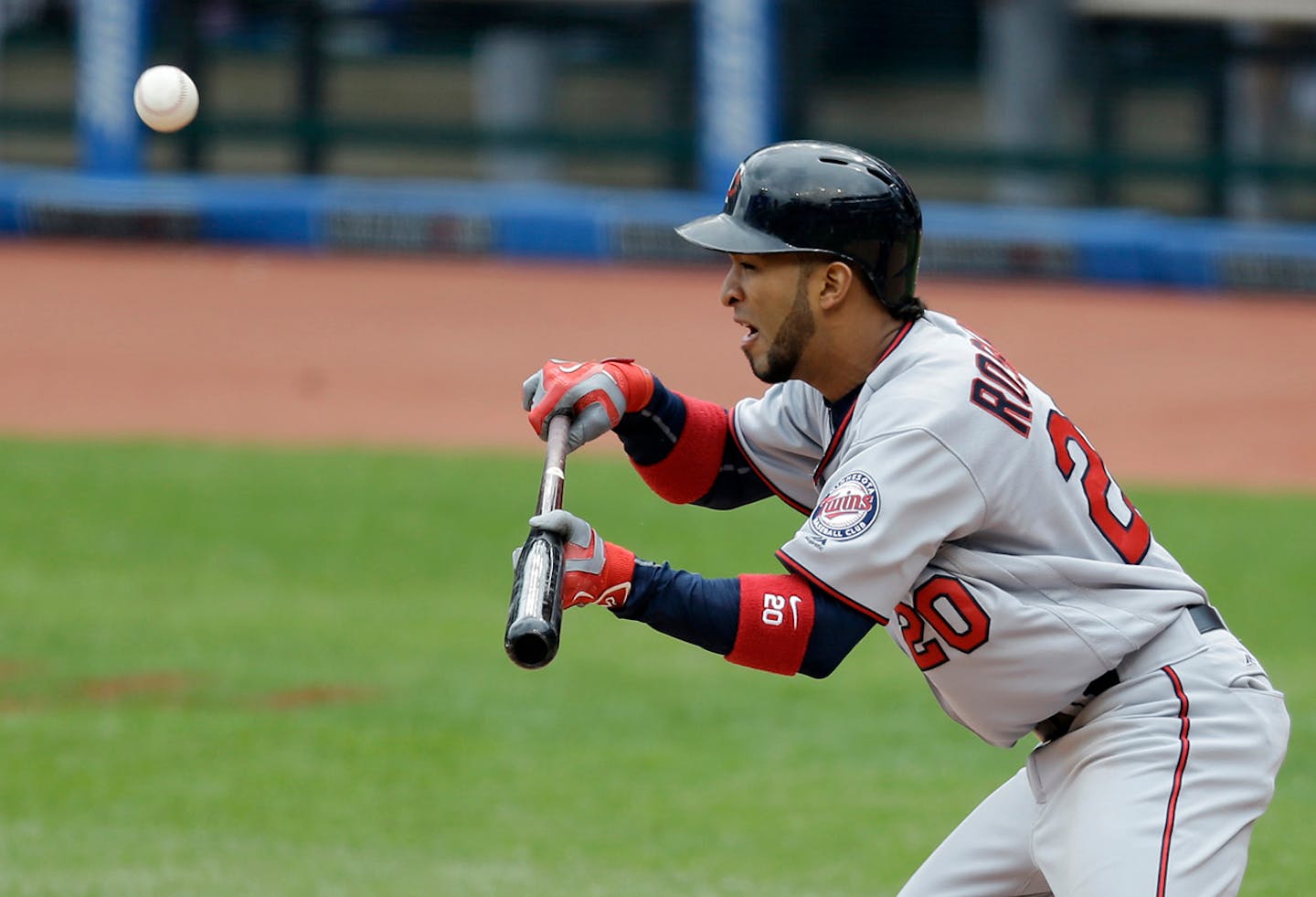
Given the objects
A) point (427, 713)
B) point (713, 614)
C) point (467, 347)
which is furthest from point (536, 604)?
point (467, 347)

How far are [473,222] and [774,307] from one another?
1823 cm

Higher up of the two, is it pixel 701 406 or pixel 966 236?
pixel 701 406

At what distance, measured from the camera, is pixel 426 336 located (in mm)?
16391

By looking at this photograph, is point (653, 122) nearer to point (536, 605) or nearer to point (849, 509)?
point (849, 509)

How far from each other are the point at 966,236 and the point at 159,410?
32.6ft

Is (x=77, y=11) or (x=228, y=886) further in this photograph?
(x=77, y=11)

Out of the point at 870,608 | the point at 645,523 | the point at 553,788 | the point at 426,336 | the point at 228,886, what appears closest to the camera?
the point at 870,608

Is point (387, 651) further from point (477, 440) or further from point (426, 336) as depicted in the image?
point (426, 336)

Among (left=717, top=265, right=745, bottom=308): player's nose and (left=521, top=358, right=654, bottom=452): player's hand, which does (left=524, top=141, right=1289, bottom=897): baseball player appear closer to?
(left=717, top=265, right=745, bottom=308): player's nose

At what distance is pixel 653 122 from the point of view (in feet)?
73.2

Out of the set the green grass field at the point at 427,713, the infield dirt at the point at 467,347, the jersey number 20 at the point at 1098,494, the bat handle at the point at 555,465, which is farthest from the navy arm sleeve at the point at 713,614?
the infield dirt at the point at 467,347

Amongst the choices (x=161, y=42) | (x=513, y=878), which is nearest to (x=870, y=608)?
(x=513, y=878)

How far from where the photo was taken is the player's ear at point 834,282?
10.1ft

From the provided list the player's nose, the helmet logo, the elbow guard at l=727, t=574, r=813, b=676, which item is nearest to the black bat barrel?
the elbow guard at l=727, t=574, r=813, b=676
